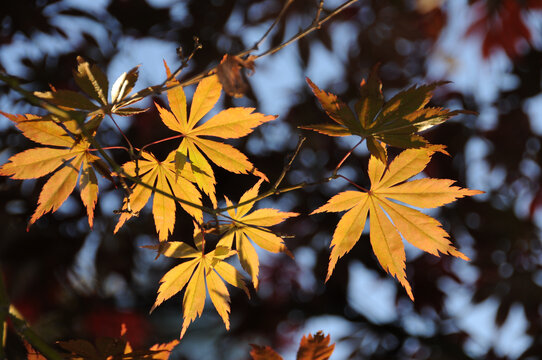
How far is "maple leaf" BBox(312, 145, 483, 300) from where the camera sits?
27.7 inches

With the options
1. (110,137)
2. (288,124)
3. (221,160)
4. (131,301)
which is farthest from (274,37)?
(131,301)

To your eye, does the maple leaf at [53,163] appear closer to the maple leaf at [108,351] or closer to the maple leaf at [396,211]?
the maple leaf at [108,351]

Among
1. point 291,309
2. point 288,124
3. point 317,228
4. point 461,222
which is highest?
point 288,124

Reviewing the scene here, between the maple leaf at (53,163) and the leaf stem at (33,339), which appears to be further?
the maple leaf at (53,163)

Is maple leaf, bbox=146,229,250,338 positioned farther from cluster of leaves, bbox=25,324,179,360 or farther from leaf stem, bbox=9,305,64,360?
leaf stem, bbox=9,305,64,360

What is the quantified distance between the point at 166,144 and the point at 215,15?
683 millimetres

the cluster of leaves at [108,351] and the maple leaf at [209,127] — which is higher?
the maple leaf at [209,127]

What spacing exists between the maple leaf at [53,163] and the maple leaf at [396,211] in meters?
0.39

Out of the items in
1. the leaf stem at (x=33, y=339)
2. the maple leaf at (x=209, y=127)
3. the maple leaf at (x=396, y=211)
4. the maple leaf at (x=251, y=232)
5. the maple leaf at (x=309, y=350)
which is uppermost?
the maple leaf at (x=209, y=127)

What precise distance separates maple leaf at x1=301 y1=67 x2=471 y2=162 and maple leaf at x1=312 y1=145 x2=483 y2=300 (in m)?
0.07

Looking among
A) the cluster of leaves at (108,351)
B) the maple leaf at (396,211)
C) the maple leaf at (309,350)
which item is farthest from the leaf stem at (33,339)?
the maple leaf at (396,211)

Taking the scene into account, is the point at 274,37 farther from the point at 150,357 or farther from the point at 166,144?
the point at 150,357

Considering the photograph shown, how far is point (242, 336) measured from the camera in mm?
2510

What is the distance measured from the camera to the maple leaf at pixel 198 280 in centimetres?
72
